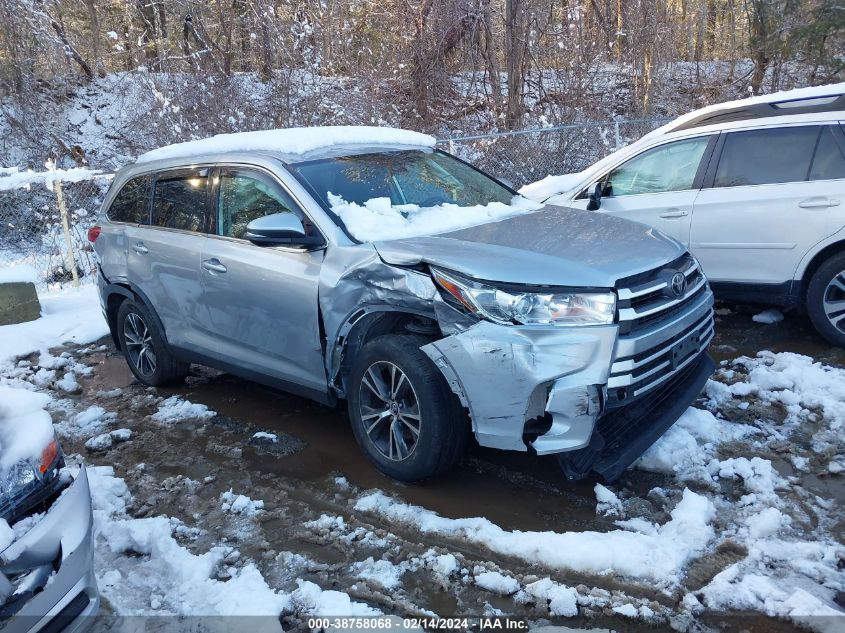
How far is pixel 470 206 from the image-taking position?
449 centimetres

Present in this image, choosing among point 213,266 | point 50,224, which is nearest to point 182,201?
point 213,266

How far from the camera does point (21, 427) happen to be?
2.71 metres

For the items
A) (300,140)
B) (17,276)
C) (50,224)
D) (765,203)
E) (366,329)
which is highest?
(300,140)

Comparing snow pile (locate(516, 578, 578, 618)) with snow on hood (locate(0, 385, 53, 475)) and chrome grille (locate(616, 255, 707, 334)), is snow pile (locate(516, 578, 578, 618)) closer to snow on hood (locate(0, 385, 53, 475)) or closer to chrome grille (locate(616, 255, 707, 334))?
chrome grille (locate(616, 255, 707, 334))

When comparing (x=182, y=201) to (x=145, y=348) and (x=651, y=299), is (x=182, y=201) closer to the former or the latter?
(x=145, y=348)

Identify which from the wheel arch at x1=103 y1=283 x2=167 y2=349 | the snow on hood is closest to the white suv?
the wheel arch at x1=103 y1=283 x2=167 y2=349

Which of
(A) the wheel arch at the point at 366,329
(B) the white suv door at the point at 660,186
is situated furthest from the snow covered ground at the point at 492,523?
(B) the white suv door at the point at 660,186

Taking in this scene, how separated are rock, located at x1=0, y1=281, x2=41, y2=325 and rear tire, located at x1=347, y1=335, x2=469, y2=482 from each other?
5688 mm

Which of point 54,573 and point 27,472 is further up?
point 27,472

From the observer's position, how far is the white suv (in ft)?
16.7

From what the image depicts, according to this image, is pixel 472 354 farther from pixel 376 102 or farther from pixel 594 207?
pixel 376 102

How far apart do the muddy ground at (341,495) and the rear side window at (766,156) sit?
1297mm

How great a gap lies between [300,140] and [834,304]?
13.3 feet

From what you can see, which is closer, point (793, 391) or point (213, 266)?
point (793, 391)
